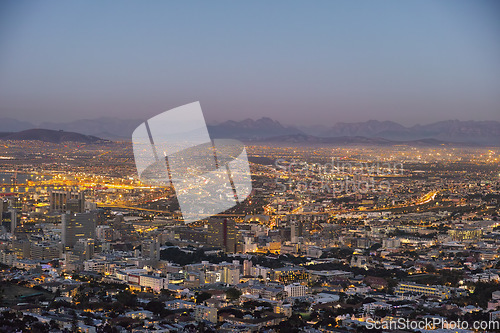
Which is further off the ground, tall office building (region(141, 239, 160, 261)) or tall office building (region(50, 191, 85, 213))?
tall office building (region(50, 191, 85, 213))

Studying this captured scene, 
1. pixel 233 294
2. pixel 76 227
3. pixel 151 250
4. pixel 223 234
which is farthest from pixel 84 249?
pixel 233 294

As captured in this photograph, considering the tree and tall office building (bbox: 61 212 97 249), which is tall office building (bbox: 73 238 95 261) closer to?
tall office building (bbox: 61 212 97 249)

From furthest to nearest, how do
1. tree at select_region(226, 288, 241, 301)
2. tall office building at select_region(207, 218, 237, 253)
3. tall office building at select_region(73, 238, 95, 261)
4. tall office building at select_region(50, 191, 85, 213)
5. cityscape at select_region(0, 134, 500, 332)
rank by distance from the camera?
tall office building at select_region(50, 191, 85, 213) → tall office building at select_region(207, 218, 237, 253) → tall office building at select_region(73, 238, 95, 261) → tree at select_region(226, 288, 241, 301) → cityscape at select_region(0, 134, 500, 332)

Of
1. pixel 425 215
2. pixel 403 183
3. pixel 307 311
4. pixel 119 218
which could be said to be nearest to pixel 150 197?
pixel 119 218

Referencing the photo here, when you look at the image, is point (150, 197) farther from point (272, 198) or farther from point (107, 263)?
point (107, 263)

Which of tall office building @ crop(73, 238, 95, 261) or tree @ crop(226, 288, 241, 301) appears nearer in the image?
tree @ crop(226, 288, 241, 301)

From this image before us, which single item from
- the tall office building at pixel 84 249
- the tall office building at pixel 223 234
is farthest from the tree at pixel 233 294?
the tall office building at pixel 223 234

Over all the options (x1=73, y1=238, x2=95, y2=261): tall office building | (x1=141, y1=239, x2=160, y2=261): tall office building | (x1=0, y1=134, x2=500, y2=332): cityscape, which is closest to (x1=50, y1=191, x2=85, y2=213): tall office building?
(x1=0, y1=134, x2=500, y2=332): cityscape
